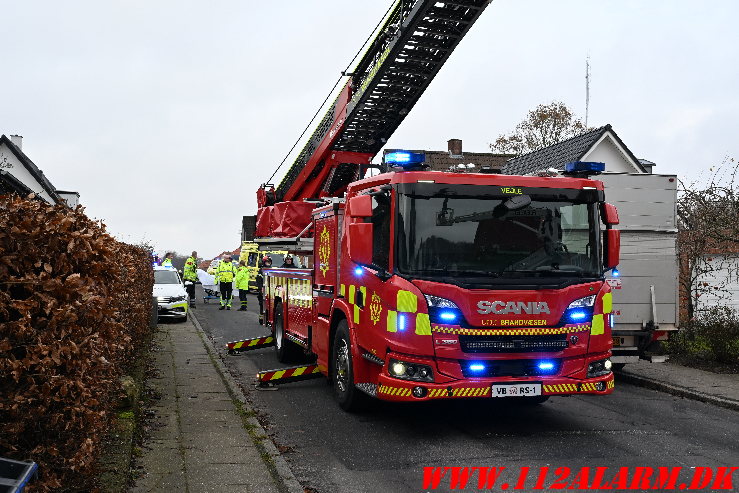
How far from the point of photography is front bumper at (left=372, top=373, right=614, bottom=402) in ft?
22.5

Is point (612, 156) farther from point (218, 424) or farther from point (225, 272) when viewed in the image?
point (218, 424)

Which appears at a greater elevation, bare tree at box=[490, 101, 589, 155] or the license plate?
bare tree at box=[490, 101, 589, 155]

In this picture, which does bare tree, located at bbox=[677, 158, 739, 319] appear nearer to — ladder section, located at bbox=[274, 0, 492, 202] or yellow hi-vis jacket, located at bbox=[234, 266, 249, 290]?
ladder section, located at bbox=[274, 0, 492, 202]

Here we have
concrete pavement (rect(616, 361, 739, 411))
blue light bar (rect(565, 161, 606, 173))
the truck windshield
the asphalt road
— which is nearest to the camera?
the asphalt road

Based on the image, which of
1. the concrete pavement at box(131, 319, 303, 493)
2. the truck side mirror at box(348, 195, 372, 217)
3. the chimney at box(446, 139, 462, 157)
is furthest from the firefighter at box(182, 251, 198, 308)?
the chimney at box(446, 139, 462, 157)

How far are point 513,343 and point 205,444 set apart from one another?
3.02 metres

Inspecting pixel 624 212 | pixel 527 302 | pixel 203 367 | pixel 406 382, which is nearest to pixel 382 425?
pixel 406 382

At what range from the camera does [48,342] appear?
4012 millimetres

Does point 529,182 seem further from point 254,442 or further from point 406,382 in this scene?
point 254,442

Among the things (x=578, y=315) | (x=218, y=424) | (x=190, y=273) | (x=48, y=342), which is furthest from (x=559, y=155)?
(x=48, y=342)

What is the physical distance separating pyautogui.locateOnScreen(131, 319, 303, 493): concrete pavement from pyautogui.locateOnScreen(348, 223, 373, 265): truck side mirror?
195cm

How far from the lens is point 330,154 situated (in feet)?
40.1

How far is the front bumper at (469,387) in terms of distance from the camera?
6844 mm

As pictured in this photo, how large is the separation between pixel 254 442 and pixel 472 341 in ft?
7.31
